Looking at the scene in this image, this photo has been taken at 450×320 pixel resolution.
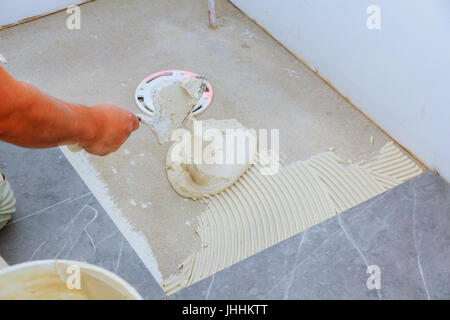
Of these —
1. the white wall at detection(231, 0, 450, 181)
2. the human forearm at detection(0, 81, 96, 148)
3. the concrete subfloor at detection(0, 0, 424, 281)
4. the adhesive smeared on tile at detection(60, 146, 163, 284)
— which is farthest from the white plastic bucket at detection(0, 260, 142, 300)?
the white wall at detection(231, 0, 450, 181)

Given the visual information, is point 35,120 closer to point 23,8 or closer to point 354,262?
point 354,262

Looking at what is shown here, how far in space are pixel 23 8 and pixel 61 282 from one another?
245 cm

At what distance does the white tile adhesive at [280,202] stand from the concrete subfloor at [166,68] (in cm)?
7

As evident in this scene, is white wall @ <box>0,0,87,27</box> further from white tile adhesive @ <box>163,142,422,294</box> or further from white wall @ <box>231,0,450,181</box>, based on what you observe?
white tile adhesive @ <box>163,142,422,294</box>

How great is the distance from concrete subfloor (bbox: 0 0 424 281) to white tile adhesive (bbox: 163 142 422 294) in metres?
0.07

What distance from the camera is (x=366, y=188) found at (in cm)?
182

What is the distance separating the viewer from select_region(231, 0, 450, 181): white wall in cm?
167

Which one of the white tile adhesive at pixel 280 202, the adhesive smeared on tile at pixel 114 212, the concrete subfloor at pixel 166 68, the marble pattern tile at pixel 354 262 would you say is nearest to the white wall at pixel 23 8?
the concrete subfloor at pixel 166 68

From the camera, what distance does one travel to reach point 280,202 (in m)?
1.80

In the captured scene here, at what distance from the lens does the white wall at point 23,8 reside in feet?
9.03

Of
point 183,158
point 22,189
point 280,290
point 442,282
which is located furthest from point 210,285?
point 183,158

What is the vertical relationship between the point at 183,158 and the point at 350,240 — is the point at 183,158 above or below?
below

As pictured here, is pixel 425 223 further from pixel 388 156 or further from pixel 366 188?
pixel 388 156
